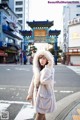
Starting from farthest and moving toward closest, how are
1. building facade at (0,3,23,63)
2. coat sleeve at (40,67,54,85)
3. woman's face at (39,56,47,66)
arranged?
1. building facade at (0,3,23,63)
2. woman's face at (39,56,47,66)
3. coat sleeve at (40,67,54,85)

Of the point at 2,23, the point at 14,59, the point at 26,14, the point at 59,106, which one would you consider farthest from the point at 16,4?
the point at 59,106

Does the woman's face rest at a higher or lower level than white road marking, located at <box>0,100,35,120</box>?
higher

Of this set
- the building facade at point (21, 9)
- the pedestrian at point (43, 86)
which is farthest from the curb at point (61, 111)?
the building facade at point (21, 9)

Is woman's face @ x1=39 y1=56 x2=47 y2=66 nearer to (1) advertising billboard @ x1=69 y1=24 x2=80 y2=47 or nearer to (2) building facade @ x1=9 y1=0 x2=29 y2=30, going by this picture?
(1) advertising billboard @ x1=69 y1=24 x2=80 y2=47

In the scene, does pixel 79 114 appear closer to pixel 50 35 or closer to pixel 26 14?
pixel 50 35

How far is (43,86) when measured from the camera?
5.72m

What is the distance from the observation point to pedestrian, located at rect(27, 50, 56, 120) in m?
5.68

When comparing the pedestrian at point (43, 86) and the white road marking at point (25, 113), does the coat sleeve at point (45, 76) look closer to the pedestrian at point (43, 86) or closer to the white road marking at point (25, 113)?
the pedestrian at point (43, 86)

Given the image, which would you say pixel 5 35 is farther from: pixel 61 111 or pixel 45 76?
pixel 45 76

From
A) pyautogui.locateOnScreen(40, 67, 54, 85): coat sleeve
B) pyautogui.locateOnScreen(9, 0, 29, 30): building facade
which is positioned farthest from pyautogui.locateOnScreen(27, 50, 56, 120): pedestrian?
pyautogui.locateOnScreen(9, 0, 29, 30): building facade

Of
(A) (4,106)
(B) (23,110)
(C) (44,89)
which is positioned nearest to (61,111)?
(B) (23,110)

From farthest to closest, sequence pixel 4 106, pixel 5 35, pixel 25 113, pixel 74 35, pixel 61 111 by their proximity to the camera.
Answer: pixel 74 35
pixel 5 35
pixel 4 106
pixel 61 111
pixel 25 113

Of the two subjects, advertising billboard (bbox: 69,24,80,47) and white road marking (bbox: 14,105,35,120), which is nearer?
white road marking (bbox: 14,105,35,120)

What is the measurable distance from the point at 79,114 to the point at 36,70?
2.72 meters
